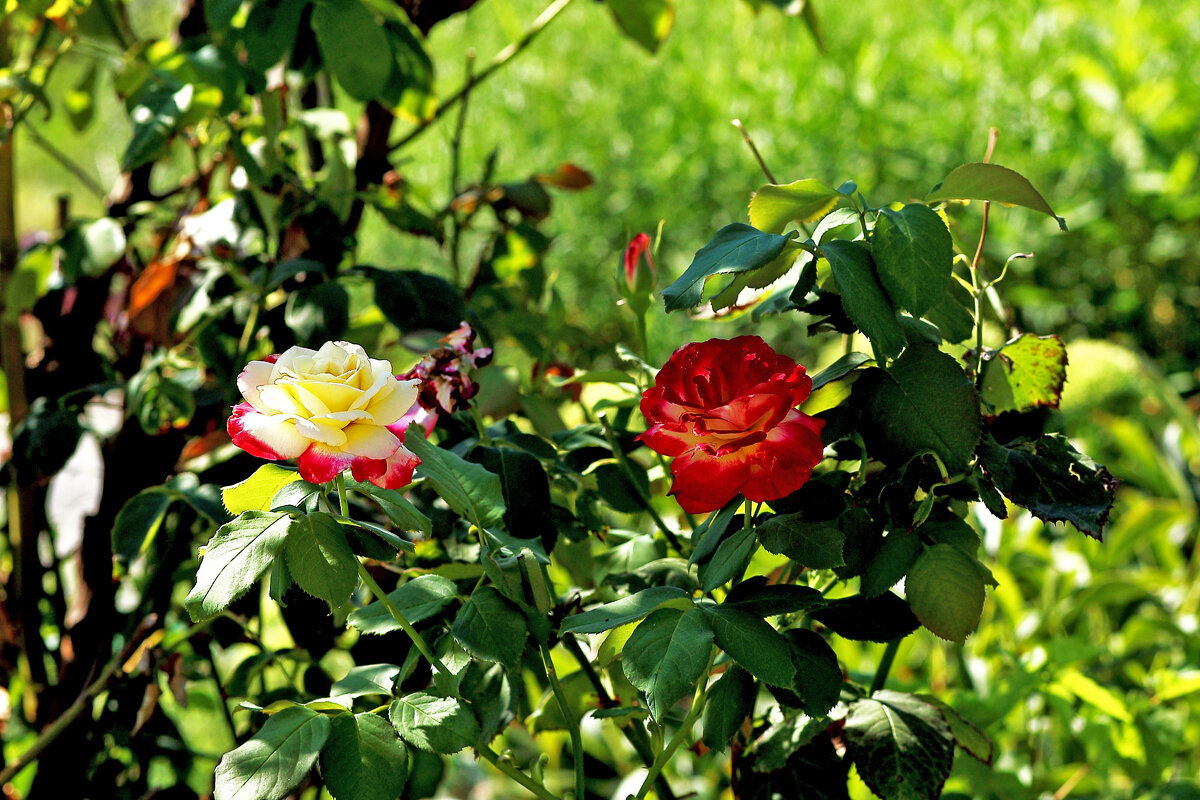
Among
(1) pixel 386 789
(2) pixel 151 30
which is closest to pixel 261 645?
(1) pixel 386 789

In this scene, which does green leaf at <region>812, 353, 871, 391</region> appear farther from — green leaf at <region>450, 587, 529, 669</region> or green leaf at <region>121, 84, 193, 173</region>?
green leaf at <region>121, 84, 193, 173</region>

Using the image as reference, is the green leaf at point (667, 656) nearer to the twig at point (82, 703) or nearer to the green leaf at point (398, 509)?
the green leaf at point (398, 509)

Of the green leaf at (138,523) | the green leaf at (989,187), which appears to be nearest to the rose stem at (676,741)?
the green leaf at (989,187)

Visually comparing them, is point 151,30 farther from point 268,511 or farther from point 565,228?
point 268,511

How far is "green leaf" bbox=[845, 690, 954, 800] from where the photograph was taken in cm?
49

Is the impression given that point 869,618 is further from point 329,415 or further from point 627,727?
point 329,415

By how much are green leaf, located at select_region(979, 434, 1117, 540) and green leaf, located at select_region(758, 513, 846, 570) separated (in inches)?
3.2

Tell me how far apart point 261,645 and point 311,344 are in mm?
209

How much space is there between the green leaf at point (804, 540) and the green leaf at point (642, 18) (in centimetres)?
52

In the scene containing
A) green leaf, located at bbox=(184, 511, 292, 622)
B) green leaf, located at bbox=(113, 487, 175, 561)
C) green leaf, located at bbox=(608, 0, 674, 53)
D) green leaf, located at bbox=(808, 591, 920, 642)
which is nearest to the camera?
green leaf, located at bbox=(184, 511, 292, 622)

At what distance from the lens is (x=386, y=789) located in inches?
15.0

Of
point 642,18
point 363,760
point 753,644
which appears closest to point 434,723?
point 363,760

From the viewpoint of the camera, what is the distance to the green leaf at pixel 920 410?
422 millimetres

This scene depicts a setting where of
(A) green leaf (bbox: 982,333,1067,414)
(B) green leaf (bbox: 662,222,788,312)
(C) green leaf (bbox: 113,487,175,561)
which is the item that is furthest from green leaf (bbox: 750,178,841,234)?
(C) green leaf (bbox: 113,487,175,561)
